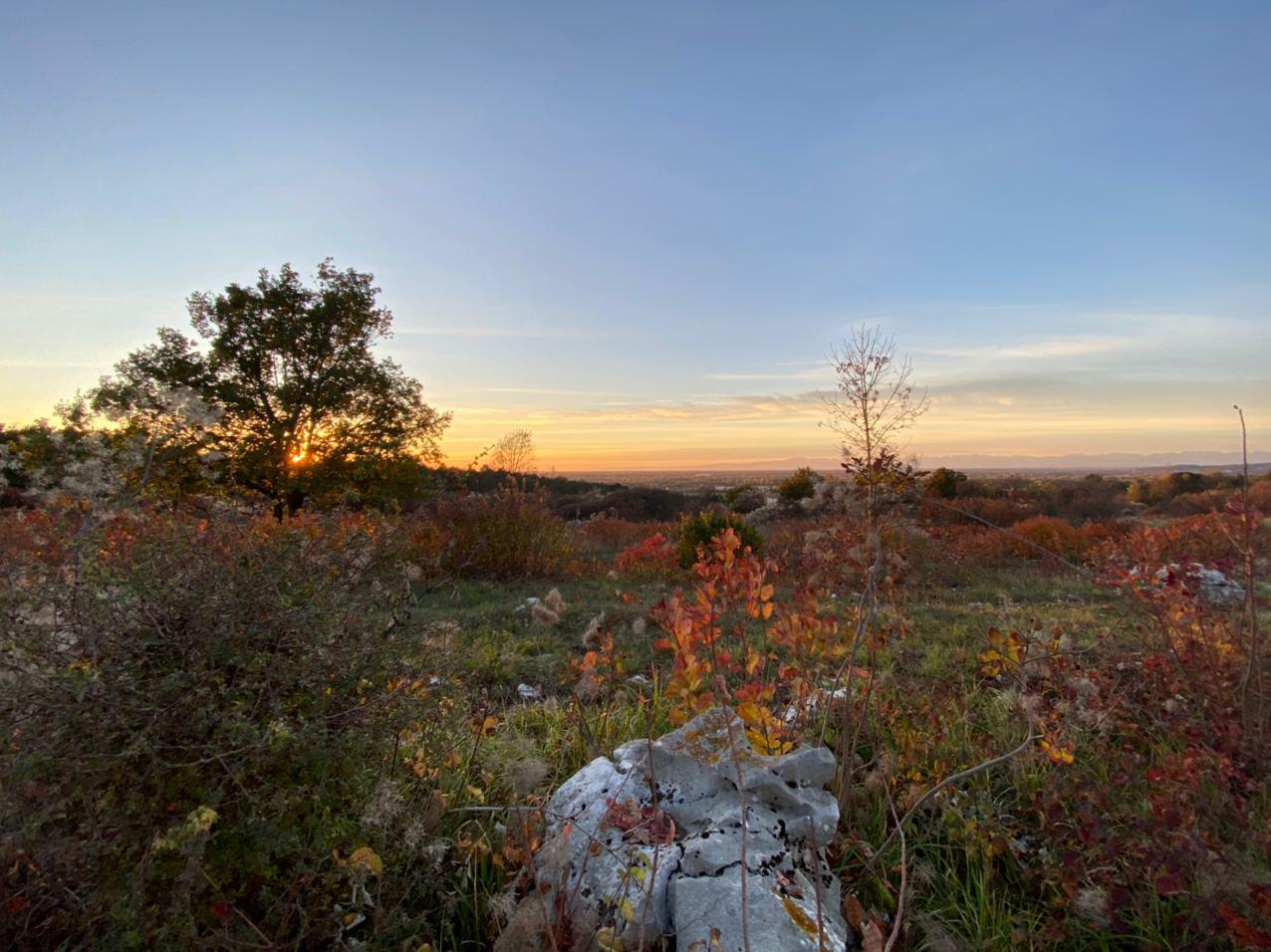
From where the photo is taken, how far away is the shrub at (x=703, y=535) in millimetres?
11914

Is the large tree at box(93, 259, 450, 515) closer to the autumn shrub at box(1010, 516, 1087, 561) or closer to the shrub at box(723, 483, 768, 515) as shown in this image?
the shrub at box(723, 483, 768, 515)

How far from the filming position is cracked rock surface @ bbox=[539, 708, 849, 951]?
6.30 feet

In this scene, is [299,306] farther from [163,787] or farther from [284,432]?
[163,787]

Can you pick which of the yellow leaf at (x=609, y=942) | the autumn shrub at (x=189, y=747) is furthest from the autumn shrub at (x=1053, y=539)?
the autumn shrub at (x=189, y=747)

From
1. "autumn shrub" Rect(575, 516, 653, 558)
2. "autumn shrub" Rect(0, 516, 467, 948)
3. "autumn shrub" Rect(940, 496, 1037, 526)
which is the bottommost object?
"autumn shrub" Rect(575, 516, 653, 558)

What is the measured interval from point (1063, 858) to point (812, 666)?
1.73 meters

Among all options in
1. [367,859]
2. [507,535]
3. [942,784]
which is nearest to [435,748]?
[367,859]

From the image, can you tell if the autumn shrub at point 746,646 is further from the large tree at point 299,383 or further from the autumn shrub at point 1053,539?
the large tree at point 299,383

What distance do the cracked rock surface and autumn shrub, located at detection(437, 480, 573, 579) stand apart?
905 cm

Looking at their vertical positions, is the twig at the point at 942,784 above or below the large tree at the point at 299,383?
below

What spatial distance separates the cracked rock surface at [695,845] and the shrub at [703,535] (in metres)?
9.11

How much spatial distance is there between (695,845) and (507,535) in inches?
387

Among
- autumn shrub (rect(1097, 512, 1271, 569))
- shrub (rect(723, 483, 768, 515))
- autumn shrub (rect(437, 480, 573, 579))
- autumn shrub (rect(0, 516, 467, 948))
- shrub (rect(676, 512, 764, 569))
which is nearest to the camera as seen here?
autumn shrub (rect(0, 516, 467, 948))

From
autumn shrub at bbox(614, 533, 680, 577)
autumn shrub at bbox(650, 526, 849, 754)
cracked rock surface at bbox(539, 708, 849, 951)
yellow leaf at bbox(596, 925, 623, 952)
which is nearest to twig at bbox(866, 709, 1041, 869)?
cracked rock surface at bbox(539, 708, 849, 951)
